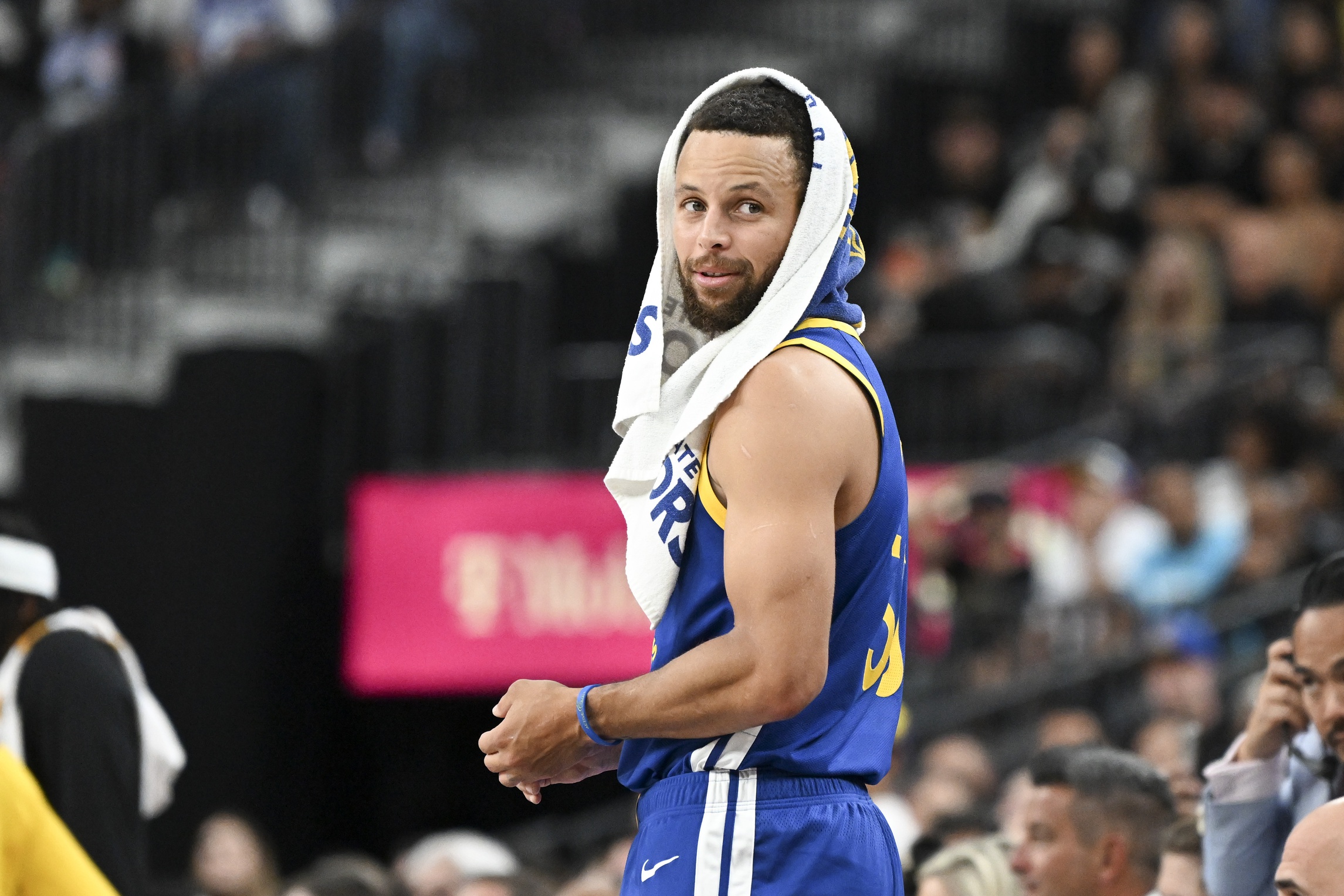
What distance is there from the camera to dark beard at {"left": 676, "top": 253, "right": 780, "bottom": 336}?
10.6ft

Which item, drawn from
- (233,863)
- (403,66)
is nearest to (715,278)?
(233,863)

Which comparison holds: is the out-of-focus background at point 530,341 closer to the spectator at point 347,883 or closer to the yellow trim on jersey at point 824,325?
the spectator at point 347,883

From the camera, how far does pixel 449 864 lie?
8383 mm

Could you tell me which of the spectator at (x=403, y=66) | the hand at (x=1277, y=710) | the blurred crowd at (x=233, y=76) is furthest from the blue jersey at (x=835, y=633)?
the spectator at (x=403, y=66)

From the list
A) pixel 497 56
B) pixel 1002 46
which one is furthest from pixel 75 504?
pixel 1002 46

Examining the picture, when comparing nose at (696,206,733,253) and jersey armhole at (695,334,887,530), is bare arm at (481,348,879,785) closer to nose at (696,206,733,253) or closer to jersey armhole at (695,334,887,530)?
jersey armhole at (695,334,887,530)

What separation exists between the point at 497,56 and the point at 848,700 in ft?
41.6

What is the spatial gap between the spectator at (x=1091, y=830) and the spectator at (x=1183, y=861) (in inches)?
1.5

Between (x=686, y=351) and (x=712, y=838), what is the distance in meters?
0.82

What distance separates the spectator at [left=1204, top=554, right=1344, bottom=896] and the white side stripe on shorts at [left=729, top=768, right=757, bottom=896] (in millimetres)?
1340

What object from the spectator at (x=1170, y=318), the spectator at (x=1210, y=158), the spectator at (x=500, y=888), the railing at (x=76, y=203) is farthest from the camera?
the railing at (x=76, y=203)

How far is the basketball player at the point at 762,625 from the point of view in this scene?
3.00m

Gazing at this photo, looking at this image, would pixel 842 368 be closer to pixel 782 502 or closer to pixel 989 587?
pixel 782 502

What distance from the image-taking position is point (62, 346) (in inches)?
496
